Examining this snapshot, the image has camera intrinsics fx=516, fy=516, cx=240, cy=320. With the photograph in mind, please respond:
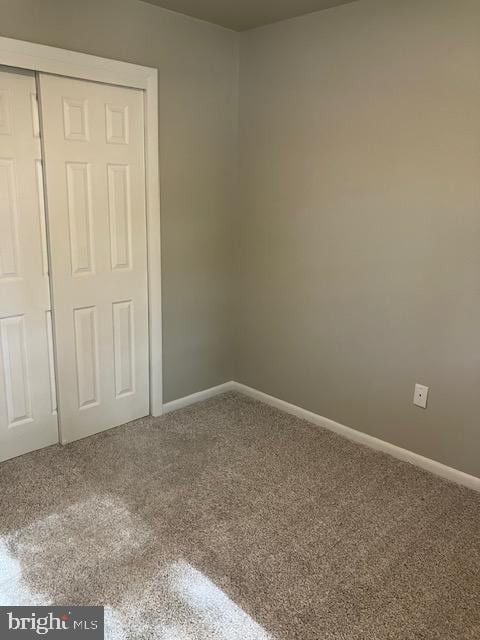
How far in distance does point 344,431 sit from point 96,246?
5.79ft

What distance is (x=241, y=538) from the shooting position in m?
2.14

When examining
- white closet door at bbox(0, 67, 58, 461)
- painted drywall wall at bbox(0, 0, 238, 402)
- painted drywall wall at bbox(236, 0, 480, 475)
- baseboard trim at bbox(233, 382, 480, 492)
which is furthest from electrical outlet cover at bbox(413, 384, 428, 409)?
white closet door at bbox(0, 67, 58, 461)

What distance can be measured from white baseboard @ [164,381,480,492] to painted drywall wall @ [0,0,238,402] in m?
0.07

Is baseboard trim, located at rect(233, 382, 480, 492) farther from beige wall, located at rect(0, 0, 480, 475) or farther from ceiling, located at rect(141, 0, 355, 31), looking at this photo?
ceiling, located at rect(141, 0, 355, 31)

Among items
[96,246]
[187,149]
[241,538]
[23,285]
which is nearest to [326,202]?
[187,149]

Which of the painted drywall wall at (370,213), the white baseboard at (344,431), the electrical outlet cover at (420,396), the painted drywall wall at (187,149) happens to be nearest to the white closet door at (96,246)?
the painted drywall wall at (187,149)

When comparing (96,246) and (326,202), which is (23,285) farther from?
(326,202)

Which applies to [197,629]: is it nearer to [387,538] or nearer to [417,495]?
[387,538]

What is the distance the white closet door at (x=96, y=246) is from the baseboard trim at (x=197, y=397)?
0.27m

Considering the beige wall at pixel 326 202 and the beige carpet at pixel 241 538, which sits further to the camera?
the beige wall at pixel 326 202

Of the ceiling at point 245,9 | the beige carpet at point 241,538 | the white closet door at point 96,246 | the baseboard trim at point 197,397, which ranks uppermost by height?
the ceiling at point 245,9

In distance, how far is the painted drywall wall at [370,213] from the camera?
2367mm

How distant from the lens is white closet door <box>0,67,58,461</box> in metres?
2.41

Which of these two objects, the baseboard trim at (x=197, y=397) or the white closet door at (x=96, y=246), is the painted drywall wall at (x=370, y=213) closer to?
the baseboard trim at (x=197, y=397)
